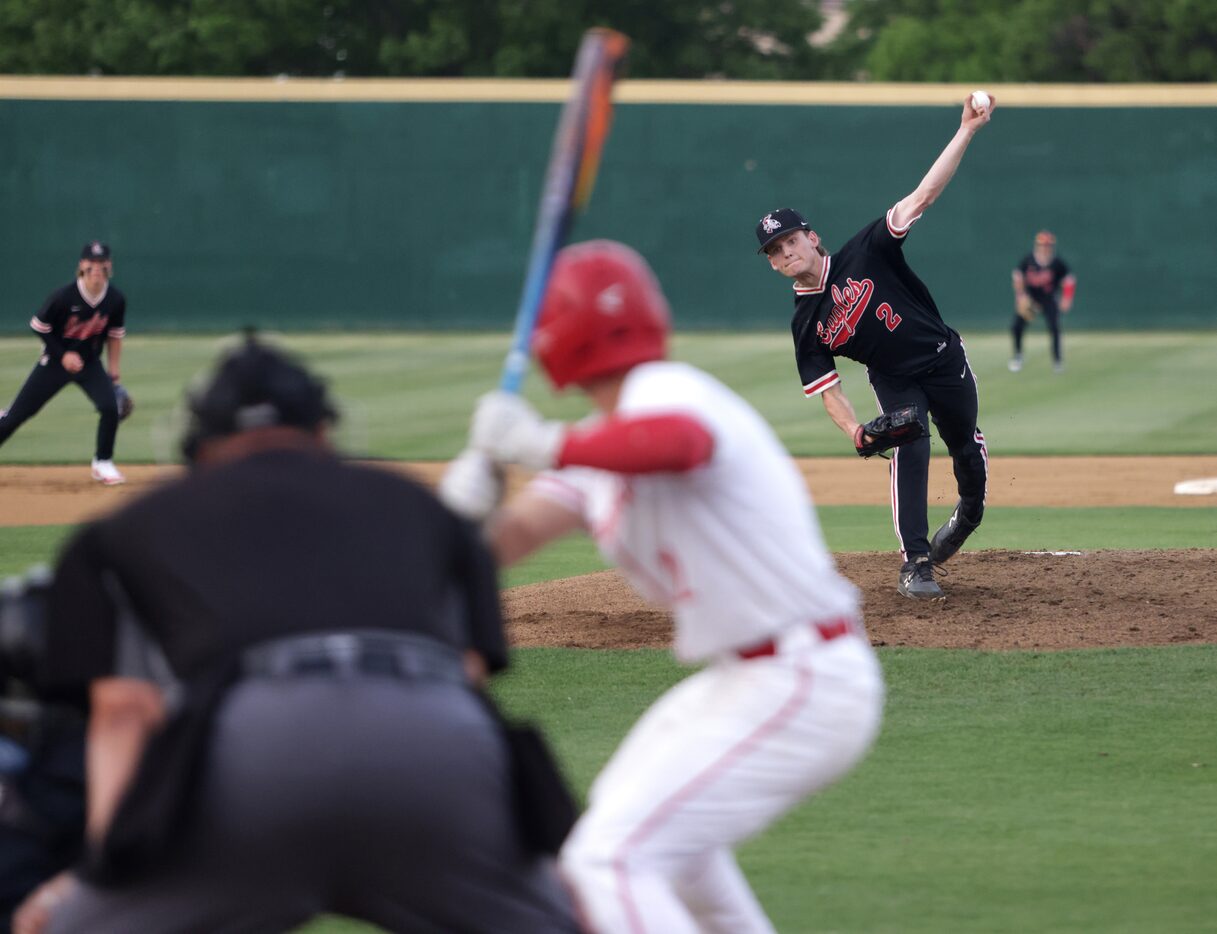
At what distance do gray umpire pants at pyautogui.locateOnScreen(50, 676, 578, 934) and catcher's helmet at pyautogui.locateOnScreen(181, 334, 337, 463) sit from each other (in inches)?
18.4

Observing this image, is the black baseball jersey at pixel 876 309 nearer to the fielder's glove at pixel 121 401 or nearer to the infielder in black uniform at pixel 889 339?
the infielder in black uniform at pixel 889 339

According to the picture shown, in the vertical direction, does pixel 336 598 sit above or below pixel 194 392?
below

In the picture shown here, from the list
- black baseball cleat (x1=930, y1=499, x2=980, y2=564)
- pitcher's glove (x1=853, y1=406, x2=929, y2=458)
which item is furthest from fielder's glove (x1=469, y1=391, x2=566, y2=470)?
black baseball cleat (x1=930, y1=499, x2=980, y2=564)

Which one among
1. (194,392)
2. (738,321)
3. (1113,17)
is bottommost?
(738,321)

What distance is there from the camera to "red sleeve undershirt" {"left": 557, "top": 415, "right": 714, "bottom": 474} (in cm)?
336

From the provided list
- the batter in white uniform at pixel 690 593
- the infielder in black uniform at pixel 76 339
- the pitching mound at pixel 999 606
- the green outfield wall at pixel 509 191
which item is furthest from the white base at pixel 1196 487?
the green outfield wall at pixel 509 191

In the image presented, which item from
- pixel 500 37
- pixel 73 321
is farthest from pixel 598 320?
pixel 500 37

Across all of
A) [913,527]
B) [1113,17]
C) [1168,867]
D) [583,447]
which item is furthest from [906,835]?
[1113,17]

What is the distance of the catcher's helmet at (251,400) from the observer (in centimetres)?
307

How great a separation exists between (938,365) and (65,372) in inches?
330

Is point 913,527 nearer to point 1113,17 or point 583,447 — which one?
point 583,447

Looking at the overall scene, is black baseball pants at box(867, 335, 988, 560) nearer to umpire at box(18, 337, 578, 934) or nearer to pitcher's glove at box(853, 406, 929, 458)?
pitcher's glove at box(853, 406, 929, 458)

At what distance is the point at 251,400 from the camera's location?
3076mm

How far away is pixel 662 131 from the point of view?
114 ft
